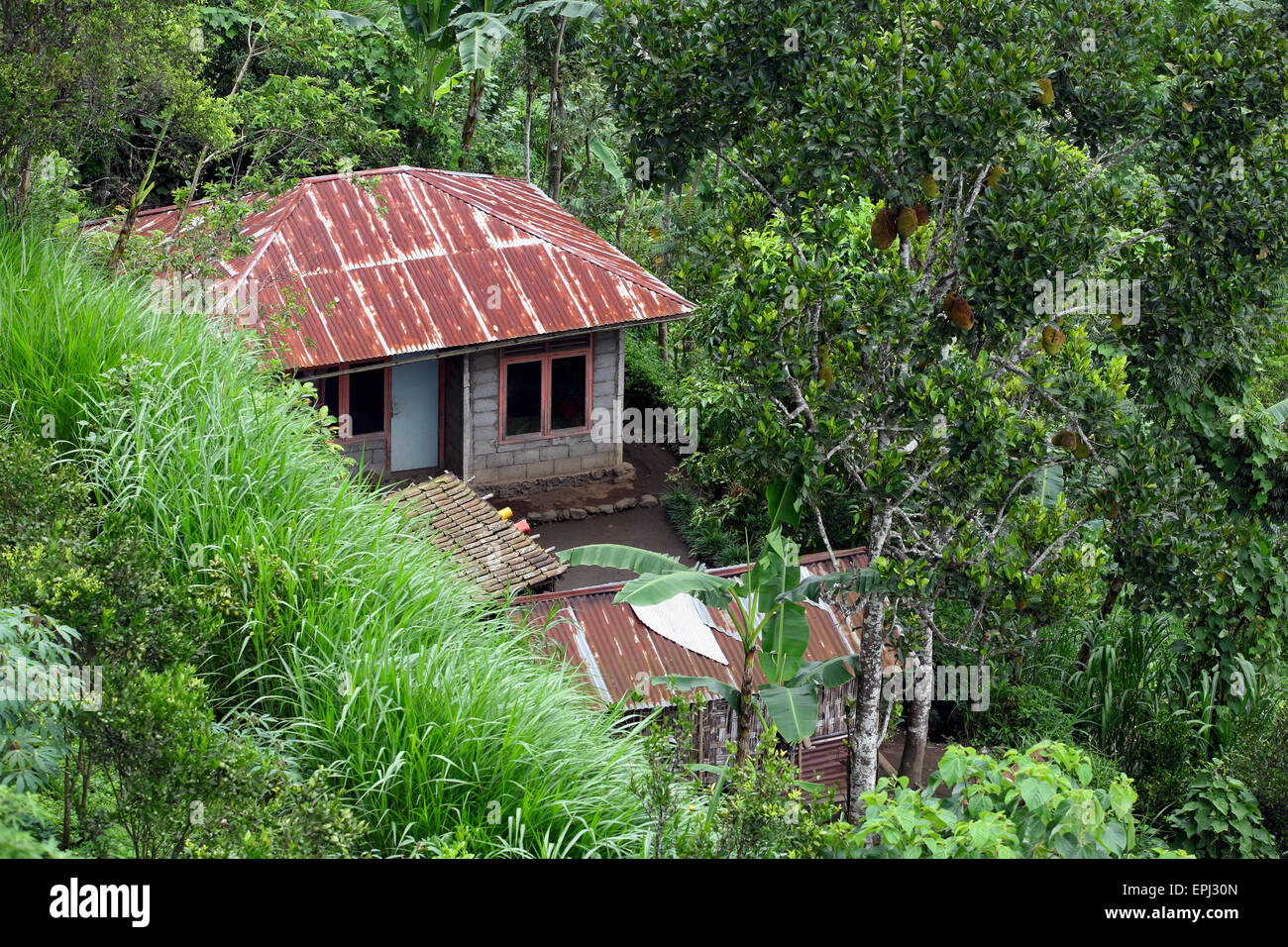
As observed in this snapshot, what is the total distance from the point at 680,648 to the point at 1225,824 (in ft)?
18.2

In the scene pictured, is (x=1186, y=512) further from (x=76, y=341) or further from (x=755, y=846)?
(x=76, y=341)

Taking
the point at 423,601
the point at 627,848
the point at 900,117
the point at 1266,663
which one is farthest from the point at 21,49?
the point at 1266,663

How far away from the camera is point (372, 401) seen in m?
20.7

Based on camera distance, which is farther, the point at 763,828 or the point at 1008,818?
the point at 1008,818

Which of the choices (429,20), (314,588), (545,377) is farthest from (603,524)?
(314,588)

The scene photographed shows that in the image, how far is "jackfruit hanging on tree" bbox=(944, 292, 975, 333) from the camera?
433 inches

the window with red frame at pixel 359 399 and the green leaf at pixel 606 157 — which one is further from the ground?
the green leaf at pixel 606 157

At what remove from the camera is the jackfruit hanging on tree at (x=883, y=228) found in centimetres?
1125

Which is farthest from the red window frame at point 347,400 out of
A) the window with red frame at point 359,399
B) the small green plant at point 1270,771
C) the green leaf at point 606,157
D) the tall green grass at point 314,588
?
the small green plant at point 1270,771

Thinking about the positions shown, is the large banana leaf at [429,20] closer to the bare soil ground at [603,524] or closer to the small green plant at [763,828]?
the bare soil ground at [603,524]

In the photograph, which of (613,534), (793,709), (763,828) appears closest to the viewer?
(763,828)

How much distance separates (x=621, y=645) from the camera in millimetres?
13539

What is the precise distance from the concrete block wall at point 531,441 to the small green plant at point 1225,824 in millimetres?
11700

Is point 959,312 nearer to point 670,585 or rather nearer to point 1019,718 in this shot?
point 670,585
